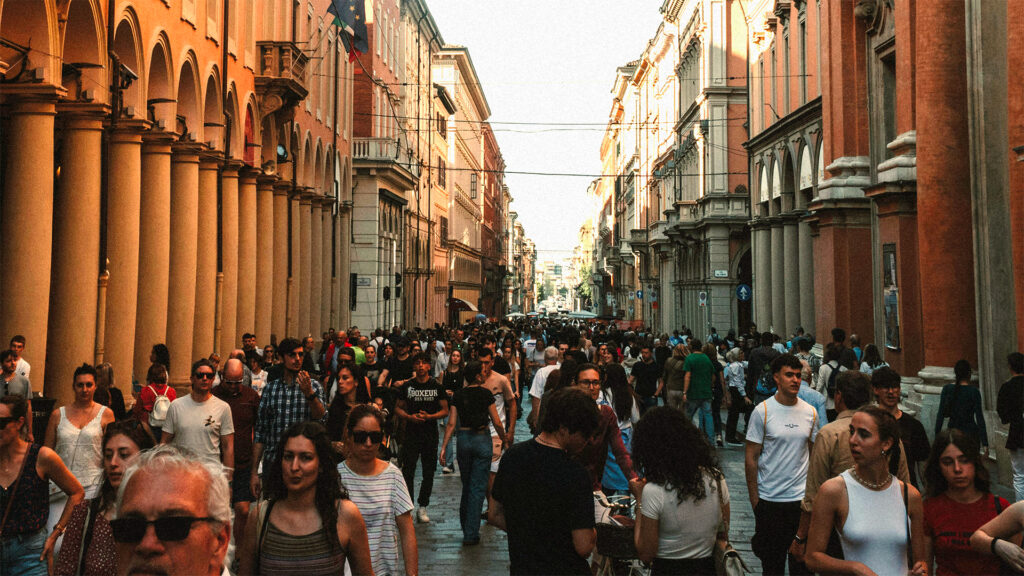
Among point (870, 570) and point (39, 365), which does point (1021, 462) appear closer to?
point (870, 570)

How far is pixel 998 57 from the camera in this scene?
1381 cm

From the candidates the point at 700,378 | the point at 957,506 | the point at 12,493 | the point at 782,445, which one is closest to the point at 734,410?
the point at 700,378

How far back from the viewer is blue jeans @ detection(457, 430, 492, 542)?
32.1ft

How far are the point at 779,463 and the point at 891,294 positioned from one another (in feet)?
39.9

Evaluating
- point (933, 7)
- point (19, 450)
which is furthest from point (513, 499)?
point (933, 7)

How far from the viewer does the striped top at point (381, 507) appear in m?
5.53

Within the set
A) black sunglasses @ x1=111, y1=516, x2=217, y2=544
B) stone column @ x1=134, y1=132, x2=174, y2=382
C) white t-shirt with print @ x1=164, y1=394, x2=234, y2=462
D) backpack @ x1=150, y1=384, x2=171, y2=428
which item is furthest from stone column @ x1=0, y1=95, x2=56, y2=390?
black sunglasses @ x1=111, y1=516, x2=217, y2=544

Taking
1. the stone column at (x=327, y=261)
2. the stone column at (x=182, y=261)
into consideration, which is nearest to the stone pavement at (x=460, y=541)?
the stone column at (x=182, y=261)

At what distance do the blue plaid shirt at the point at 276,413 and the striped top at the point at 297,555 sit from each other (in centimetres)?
398

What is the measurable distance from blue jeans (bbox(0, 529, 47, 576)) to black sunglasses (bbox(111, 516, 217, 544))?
149 inches

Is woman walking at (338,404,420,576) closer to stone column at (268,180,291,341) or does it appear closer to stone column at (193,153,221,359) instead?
stone column at (193,153,221,359)

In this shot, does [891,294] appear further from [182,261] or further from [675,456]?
[675,456]

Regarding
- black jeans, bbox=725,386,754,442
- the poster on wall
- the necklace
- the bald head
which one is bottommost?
black jeans, bbox=725,386,754,442

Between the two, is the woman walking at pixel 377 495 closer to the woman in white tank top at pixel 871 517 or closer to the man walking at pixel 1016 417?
the woman in white tank top at pixel 871 517
